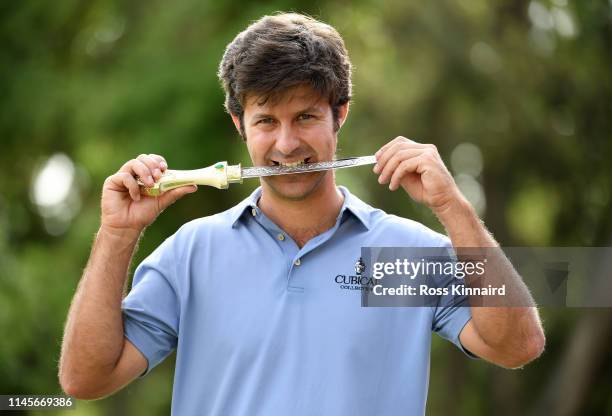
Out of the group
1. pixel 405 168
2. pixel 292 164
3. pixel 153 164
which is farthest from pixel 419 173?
pixel 153 164

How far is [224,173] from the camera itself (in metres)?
3.64

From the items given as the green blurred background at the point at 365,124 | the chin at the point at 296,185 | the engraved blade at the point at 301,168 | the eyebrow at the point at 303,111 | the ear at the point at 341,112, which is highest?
the green blurred background at the point at 365,124

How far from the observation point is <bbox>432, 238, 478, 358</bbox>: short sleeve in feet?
11.8

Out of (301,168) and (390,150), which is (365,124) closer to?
(301,168)

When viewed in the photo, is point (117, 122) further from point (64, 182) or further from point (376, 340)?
point (376, 340)

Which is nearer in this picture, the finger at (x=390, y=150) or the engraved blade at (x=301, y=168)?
the finger at (x=390, y=150)

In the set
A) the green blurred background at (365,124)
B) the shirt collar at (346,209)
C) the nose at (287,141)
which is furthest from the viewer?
the green blurred background at (365,124)

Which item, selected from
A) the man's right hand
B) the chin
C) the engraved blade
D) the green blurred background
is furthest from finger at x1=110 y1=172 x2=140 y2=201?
the green blurred background

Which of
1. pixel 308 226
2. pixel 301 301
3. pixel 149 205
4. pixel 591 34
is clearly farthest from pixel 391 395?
pixel 591 34

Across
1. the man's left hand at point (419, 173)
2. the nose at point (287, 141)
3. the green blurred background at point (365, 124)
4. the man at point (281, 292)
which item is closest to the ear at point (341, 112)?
the man at point (281, 292)

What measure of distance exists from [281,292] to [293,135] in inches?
22.4

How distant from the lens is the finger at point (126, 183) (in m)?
3.54

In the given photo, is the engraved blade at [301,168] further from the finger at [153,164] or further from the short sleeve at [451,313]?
the short sleeve at [451,313]

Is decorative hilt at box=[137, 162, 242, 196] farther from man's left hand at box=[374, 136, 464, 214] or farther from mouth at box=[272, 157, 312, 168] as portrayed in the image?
man's left hand at box=[374, 136, 464, 214]
